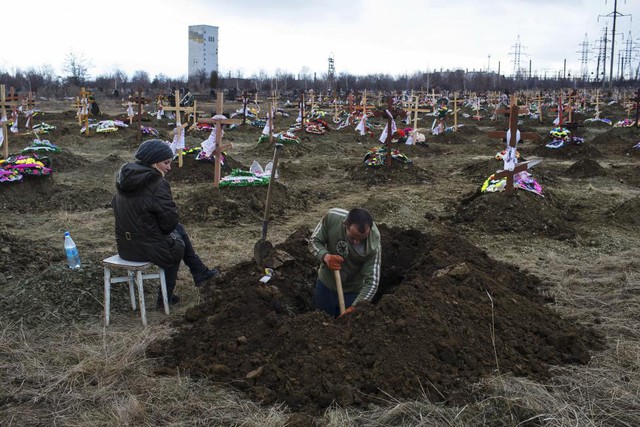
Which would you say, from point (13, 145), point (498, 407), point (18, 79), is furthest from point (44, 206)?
point (18, 79)

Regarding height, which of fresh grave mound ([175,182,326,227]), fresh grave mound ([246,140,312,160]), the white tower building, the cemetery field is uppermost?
the white tower building

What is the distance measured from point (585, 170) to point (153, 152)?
11.0 m

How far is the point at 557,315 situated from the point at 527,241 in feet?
10.1

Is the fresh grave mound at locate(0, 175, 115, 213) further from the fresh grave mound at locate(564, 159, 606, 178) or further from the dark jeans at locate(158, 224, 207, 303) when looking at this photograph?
the fresh grave mound at locate(564, 159, 606, 178)

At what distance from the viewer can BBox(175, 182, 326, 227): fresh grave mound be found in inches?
333

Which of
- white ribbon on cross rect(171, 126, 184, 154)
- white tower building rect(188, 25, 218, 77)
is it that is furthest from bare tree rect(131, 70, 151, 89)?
white ribbon on cross rect(171, 126, 184, 154)

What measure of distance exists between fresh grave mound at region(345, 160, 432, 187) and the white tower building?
88.4 metres

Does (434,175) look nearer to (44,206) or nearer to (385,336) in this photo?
(44,206)

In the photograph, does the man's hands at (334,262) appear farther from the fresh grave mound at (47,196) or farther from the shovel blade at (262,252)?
the fresh grave mound at (47,196)

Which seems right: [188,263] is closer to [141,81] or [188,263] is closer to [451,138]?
[451,138]

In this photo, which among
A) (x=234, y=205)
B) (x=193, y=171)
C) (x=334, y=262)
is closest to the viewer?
(x=334, y=262)

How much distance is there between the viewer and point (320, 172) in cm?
1321

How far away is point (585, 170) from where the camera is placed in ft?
41.2

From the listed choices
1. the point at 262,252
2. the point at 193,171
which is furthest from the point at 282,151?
the point at 262,252
